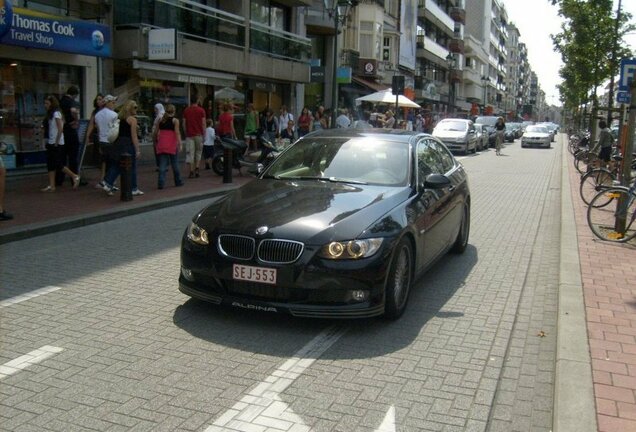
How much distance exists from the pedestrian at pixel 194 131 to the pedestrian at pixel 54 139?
3628 mm

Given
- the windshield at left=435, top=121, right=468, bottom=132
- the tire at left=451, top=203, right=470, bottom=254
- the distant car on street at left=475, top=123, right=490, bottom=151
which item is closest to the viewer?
the tire at left=451, top=203, right=470, bottom=254

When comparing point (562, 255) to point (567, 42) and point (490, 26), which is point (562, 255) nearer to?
point (567, 42)

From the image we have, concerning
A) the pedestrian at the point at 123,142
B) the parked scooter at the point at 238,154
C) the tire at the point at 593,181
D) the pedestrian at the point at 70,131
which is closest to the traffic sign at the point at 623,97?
the tire at the point at 593,181

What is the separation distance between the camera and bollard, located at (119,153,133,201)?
1130 centimetres

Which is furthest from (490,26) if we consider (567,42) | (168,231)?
(168,231)

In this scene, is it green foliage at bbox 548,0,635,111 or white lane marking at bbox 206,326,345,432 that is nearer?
white lane marking at bbox 206,326,345,432

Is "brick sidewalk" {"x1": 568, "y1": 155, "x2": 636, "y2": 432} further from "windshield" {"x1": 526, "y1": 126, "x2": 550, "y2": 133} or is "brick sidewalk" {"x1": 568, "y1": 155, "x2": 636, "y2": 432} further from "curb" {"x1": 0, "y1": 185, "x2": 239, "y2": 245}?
"windshield" {"x1": 526, "y1": 126, "x2": 550, "y2": 133}

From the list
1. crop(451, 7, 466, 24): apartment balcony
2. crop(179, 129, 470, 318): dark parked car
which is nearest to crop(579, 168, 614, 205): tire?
crop(179, 129, 470, 318): dark parked car

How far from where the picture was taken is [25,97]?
1455 cm

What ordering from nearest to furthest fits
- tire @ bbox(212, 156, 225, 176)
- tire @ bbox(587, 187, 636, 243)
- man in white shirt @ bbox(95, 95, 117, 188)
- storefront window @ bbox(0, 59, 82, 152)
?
tire @ bbox(587, 187, 636, 243) → man in white shirt @ bbox(95, 95, 117, 188) → storefront window @ bbox(0, 59, 82, 152) → tire @ bbox(212, 156, 225, 176)

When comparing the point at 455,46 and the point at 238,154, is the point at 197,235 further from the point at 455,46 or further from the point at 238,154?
the point at 455,46

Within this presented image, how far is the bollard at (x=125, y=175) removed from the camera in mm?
11297

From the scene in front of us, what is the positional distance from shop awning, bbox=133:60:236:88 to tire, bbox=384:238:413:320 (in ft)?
45.2

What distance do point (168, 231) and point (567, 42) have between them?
31.2 metres
